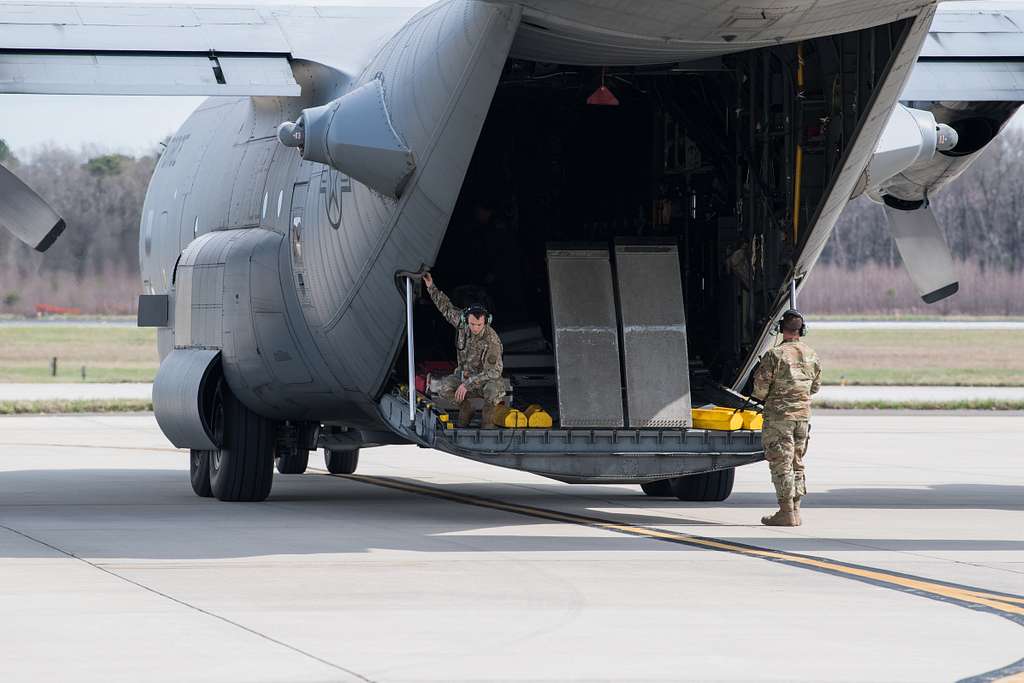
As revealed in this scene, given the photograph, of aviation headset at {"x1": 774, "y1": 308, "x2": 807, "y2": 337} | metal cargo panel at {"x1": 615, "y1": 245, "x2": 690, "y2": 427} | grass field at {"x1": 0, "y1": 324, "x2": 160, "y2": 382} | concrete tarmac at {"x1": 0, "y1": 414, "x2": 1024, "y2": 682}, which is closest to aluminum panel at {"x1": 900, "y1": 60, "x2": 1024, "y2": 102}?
aviation headset at {"x1": 774, "y1": 308, "x2": 807, "y2": 337}

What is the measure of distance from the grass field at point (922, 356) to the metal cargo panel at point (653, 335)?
105ft

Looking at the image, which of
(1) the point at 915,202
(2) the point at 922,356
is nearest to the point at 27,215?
(1) the point at 915,202

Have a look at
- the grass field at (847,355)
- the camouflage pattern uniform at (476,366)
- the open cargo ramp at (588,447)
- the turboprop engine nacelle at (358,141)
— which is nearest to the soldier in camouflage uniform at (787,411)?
the open cargo ramp at (588,447)

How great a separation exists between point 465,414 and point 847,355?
4770 cm

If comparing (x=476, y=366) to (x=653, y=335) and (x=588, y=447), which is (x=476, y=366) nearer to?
(x=588, y=447)

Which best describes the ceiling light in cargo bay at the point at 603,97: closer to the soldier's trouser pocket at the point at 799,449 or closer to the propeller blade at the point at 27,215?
the soldier's trouser pocket at the point at 799,449

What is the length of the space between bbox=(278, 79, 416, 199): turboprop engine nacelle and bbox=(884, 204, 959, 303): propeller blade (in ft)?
23.1

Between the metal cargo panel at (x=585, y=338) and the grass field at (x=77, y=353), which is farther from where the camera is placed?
the grass field at (x=77, y=353)

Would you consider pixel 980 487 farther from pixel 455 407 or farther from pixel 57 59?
pixel 57 59

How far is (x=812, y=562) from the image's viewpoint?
11.9 metres

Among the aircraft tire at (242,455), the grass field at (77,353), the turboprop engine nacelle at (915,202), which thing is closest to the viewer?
the turboprop engine nacelle at (915,202)

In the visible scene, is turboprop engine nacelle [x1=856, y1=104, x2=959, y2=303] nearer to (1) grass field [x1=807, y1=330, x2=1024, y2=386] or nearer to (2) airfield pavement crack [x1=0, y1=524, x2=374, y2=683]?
(2) airfield pavement crack [x1=0, y1=524, x2=374, y2=683]

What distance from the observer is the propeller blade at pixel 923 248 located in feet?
59.6

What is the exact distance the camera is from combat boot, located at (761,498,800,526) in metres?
14.3
